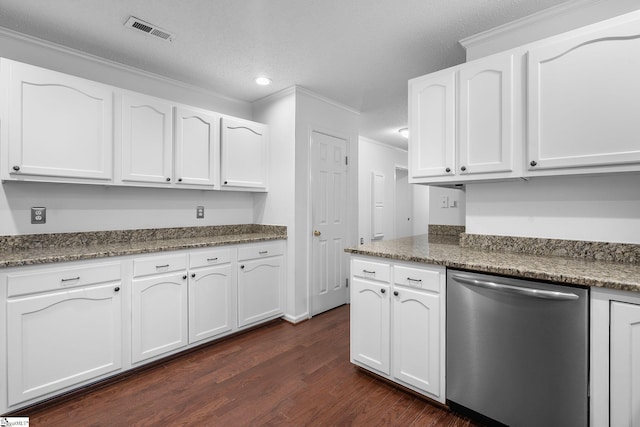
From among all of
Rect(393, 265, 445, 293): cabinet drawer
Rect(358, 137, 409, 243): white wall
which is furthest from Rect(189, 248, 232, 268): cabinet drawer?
Rect(358, 137, 409, 243): white wall

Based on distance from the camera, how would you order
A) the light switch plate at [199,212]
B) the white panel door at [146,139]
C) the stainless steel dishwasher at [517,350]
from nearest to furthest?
the stainless steel dishwasher at [517,350], the white panel door at [146,139], the light switch plate at [199,212]

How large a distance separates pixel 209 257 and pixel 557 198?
261cm

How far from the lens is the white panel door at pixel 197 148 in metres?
2.64

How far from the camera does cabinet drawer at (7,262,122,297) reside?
1699 millimetres

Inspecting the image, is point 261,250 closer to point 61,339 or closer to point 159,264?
point 159,264

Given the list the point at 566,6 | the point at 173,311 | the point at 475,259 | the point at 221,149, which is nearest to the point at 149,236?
the point at 173,311

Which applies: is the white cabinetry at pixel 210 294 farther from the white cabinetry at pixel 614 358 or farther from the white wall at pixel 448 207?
the white cabinetry at pixel 614 358

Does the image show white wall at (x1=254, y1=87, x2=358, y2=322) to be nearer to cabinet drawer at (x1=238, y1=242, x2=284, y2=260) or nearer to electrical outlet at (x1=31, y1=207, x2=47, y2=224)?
cabinet drawer at (x1=238, y1=242, x2=284, y2=260)

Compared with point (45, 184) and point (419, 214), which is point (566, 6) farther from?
point (419, 214)

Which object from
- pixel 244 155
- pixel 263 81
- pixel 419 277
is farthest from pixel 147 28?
pixel 419 277

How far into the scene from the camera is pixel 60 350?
1.83m

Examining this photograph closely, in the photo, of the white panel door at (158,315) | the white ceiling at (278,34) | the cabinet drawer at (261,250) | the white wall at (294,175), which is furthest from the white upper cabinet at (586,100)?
the white panel door at (158,315)

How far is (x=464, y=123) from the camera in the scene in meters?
1.94

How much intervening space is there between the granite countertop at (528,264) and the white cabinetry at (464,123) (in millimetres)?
511
